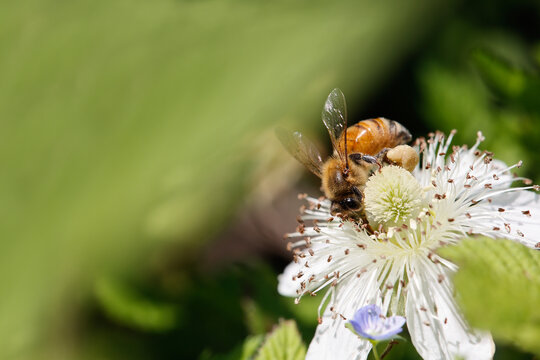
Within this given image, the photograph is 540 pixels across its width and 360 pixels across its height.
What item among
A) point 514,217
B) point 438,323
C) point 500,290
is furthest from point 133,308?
point 500,290

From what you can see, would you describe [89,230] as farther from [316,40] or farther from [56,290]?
[316,40]

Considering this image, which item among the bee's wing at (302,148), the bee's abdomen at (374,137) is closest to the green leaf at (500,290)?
the bee's abdomen at (374,137)

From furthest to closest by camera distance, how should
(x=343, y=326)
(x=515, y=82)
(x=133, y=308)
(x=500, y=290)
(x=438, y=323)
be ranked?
(x=133, y=308)
(x=515, y=82)
(x=343, y=326)
(x=438, y=323)
(x=500, y=290)

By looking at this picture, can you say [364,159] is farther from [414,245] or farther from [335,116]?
[414,245]

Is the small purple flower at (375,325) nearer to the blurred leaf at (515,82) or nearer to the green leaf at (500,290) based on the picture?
the green leaf at (500,290)

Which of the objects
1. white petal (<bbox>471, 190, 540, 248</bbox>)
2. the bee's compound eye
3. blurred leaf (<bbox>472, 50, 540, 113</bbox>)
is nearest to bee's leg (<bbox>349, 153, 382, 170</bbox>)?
the bee's compound eye
